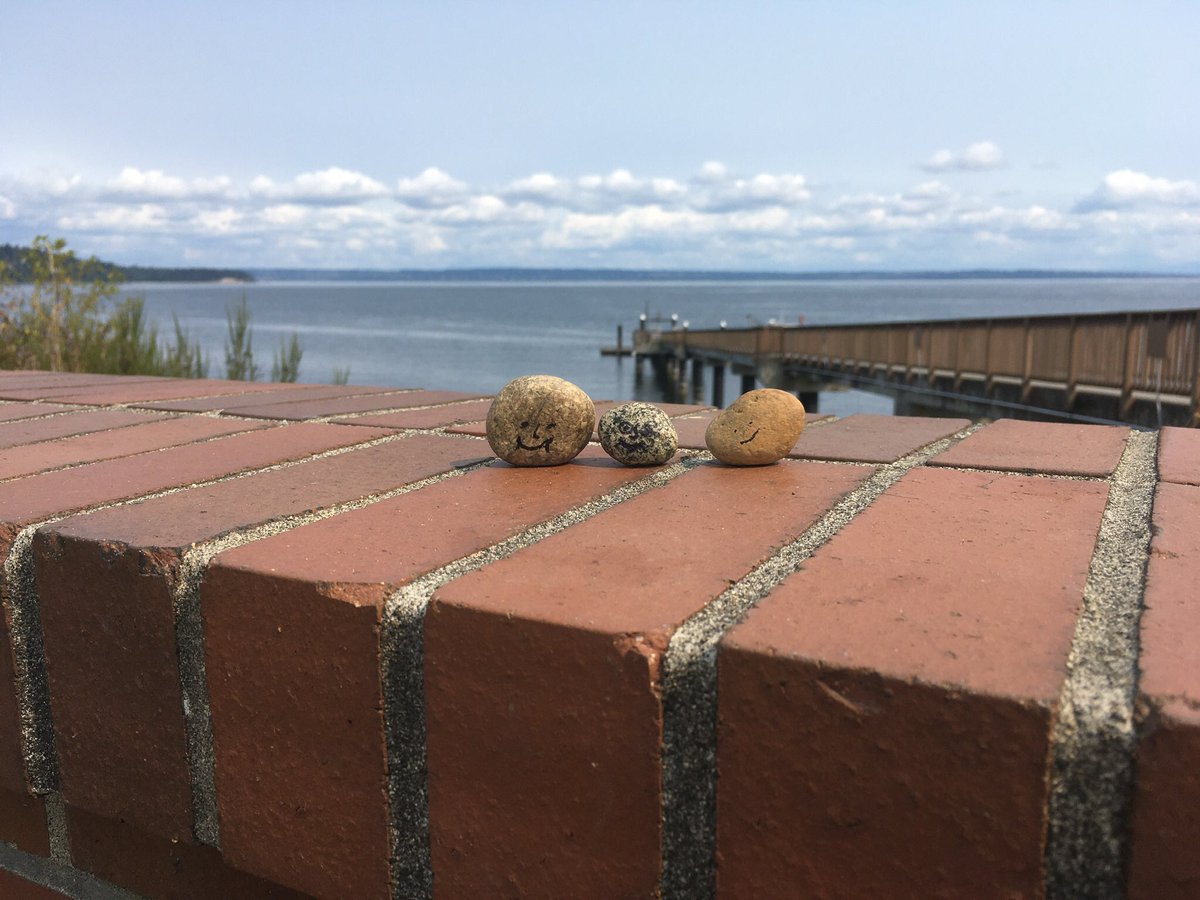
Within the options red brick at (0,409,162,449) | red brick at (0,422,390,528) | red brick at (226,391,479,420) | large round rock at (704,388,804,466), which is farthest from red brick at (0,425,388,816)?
large round rock at (704,388,804,466)

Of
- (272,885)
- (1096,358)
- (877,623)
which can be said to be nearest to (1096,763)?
(877,623)

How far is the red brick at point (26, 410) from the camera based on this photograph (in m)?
2.28

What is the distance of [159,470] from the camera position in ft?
4.85

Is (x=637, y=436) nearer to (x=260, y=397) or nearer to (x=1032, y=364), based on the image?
(x=260, y=397)

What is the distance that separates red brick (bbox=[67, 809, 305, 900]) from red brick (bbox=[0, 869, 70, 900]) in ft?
0.23

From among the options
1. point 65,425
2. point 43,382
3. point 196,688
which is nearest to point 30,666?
point 196,688

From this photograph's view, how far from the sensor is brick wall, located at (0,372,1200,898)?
2.06 ft

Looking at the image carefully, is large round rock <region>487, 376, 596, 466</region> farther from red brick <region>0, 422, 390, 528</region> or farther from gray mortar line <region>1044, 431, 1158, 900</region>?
gray mortar line <region>1044, 431, 1158, 900</region>

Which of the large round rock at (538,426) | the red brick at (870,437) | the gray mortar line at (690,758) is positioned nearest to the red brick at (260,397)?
the large round rock at (538,426)

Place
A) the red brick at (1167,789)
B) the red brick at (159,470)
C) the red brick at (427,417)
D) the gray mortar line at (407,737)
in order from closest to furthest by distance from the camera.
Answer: the red brick at (1167,789) → the gray mortar line at (407,737) → the red brick at (159,470) → the red brick at (427,417)

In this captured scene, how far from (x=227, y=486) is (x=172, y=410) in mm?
1130

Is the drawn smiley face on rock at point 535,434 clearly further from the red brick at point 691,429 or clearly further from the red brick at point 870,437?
the red brick at point 870,437

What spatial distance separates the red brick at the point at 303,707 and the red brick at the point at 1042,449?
0.96 meters

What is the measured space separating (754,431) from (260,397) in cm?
170
